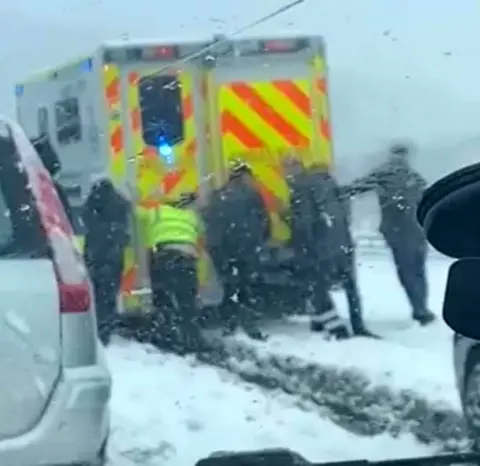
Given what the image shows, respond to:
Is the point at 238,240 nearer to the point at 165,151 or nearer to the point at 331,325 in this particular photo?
the point at 331,325

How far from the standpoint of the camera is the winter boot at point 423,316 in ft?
29.8

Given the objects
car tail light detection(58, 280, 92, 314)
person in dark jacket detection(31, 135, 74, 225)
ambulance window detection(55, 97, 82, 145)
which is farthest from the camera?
ambulance window detection(55, 97, 82, 145)

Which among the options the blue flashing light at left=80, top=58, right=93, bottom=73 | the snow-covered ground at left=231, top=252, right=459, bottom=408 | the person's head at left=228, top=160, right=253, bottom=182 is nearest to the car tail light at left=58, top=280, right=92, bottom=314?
the snow-covered ground at left=231, top=252, right=459, bottom=408

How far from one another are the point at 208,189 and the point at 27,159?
4943mm

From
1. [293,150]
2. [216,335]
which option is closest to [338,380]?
[216,335]

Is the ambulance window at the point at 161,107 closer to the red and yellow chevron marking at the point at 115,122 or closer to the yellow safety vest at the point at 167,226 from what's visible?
the red and yellow chevron marking at the point at 115,122

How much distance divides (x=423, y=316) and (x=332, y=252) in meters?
0.81

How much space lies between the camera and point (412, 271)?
32.6 ft

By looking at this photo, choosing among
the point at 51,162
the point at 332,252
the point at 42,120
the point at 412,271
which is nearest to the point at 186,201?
the point at 332,252

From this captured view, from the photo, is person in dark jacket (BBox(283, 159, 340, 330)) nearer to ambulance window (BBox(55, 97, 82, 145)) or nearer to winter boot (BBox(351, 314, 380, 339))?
winter boot (BBox(351, 314, 380, 339))

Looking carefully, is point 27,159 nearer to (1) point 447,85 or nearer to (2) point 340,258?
(1) point 447,85

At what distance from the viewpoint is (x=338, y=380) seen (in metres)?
8.17

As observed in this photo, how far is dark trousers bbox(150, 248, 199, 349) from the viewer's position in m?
9.16

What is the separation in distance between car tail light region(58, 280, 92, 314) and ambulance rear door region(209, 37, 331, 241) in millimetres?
5238
